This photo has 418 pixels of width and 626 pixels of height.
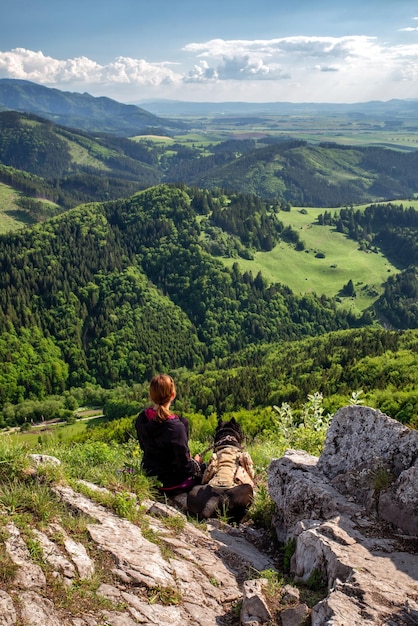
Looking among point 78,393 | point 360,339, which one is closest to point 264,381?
point 360,339

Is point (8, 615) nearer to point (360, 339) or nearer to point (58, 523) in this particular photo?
point (58, 523)

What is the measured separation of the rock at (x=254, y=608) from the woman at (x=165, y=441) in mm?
4493

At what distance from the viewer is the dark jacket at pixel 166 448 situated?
40.9ft

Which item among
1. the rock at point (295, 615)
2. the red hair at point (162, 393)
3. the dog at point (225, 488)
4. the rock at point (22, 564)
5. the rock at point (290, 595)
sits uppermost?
the red hair at point (162, 393)

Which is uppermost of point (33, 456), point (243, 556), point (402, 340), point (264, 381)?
point (33, 456)

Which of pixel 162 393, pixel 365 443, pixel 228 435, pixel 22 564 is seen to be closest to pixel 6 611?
pixel 22 564

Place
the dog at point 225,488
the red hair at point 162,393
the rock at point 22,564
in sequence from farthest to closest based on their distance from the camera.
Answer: the dog at point 225,488, the red hair at point 162,393, the rock at point 22,564

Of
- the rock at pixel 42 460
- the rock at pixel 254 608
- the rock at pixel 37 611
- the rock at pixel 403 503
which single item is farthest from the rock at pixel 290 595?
the rock at pixel 42 460

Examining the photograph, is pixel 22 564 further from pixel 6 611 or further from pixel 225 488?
pixel 225 488

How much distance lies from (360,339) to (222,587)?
505ft

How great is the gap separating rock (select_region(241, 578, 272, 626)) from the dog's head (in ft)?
20.7

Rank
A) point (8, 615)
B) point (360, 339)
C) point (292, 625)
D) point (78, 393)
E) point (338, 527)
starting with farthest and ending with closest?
1. point (78, 393)
2. point (360, 339)
3. point (338, 527)
4. point (292, 625)
5. point (8, 615)

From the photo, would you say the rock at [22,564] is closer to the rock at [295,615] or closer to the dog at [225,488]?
the rock at [295,615]

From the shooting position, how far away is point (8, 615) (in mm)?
6977
